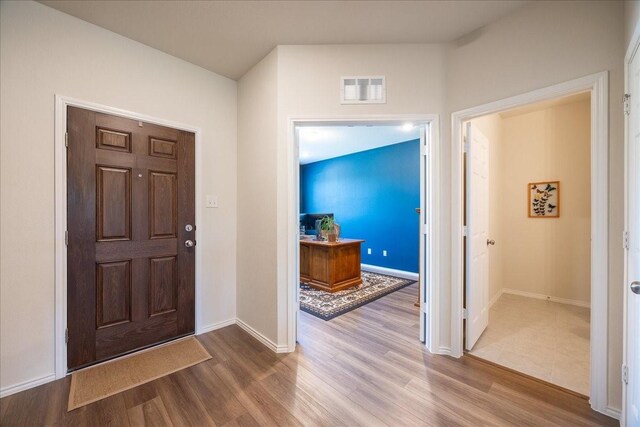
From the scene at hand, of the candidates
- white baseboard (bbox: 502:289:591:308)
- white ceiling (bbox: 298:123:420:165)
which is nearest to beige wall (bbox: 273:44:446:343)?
white ceiling (bbox: 298:123:420:165)

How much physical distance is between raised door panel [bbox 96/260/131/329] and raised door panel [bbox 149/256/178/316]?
0.17 m

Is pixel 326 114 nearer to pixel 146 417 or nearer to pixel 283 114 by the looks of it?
pixel 283 114

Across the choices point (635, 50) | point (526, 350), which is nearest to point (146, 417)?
point (526, 350)

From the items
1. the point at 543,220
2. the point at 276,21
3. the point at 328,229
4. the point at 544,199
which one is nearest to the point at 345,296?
the point at 328,229

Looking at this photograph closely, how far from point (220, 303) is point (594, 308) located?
3.04m

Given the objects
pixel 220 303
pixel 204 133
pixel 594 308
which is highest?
pixel 204 133

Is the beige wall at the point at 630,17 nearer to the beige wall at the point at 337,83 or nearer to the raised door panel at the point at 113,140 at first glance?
the beige wall at the point at 337,83

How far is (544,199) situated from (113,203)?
17.0 ft

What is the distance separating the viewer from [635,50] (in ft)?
4.37

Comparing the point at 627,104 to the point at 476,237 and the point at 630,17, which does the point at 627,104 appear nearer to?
the point at 630,17

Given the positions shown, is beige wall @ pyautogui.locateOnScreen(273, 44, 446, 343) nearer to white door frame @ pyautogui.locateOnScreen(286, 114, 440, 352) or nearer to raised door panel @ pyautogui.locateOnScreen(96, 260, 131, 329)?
white door frame @ pyautogui.locateOnScreen(286, 114, 440, 352)

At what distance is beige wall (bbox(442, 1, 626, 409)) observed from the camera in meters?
1.56

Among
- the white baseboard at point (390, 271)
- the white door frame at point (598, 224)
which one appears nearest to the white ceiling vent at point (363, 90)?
the white door frame at point (598, 224)

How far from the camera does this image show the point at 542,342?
2471 millimetres
